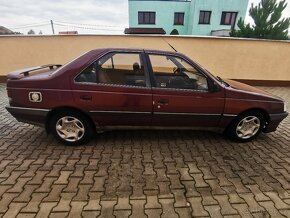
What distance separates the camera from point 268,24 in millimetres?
21172

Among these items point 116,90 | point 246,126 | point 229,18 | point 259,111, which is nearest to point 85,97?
point 116,90

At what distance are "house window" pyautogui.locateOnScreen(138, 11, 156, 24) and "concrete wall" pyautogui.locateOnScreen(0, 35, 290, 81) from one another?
23.3m

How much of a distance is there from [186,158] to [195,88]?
109 centimetres

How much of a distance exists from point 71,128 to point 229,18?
31.1 metres

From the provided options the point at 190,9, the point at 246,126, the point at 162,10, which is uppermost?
the point at 190,9

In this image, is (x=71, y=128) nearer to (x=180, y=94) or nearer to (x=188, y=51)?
(x=180, y=94)

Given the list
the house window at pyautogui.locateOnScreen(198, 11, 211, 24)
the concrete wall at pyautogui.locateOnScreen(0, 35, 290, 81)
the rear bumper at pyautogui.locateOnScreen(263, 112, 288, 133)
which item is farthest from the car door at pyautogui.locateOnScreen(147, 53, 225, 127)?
the house window at pyautogui.locateOnScreen(198, 11, 211, 24)

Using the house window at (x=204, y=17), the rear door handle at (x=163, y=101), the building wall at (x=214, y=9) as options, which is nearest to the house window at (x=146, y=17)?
the building wall at (x=214, y=9)

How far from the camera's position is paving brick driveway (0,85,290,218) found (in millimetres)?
2229

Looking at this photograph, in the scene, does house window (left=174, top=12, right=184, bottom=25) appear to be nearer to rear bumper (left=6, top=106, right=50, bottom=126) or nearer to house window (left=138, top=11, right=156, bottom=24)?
house window (left=138, top=11, right=156, bottom=24)

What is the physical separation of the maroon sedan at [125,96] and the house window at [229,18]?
29152 mm

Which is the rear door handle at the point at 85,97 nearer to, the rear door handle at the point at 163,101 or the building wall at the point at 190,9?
the rear door handle at the point at 163,101

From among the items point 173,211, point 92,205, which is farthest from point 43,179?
point 173,211

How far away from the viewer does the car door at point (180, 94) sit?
325cm
